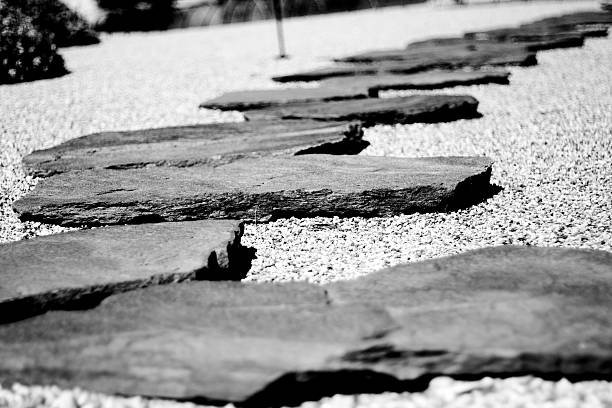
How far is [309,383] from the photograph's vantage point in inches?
54.4

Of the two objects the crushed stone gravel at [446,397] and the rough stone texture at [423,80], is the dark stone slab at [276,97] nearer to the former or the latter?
the rough stone texture at [423,80]

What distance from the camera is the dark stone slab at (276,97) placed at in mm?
4332

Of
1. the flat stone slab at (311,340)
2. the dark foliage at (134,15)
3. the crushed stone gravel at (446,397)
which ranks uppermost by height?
the dark foliage at (134,15)

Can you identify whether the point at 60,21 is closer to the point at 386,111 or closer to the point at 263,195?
the point at 386,111

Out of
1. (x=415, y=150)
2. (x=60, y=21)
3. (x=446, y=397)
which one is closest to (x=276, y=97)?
(x=415, y=150)

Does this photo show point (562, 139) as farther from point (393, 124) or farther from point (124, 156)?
point (124, 156)

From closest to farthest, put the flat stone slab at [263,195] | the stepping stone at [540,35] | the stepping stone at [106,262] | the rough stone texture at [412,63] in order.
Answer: the stepping stone at [106,262]
the flat stone slab at [263,195]
the rough stone texture at [412,63]
the stepping stone at [540,35]

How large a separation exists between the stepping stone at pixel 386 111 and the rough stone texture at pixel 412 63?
1.53 metres

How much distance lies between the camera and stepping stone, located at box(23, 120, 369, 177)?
306 cm

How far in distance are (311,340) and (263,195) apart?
1.20m

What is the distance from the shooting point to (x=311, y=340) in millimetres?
1414

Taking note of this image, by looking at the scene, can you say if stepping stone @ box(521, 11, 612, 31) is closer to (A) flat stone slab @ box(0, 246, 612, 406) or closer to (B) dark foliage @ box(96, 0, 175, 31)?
(A) flat stone slab @ box(0, 246, 612, 406)

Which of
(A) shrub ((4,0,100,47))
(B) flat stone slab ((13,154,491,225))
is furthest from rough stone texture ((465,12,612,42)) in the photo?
(A) shrub ((4,0,100,47))

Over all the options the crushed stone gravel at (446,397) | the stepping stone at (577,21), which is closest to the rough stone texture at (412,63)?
the stepping stone at (577,21)
